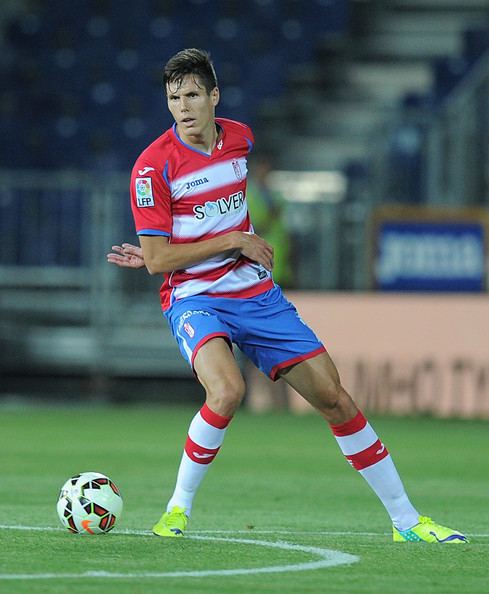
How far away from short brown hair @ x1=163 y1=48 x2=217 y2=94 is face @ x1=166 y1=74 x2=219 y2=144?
2 centimetres

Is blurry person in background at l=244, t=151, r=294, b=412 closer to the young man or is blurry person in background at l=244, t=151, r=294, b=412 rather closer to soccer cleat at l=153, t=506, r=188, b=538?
the young man

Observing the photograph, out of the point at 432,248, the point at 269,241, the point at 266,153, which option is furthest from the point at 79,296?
the point at 266,153

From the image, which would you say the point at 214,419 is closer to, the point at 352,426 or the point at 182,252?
the point at 352,426

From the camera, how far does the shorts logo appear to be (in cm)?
651

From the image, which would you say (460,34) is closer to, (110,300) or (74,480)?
(110,300)

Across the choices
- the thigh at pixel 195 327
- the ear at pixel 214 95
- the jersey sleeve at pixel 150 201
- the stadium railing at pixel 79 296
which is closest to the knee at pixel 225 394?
the thigh at pixel 195 327

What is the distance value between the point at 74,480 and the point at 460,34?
1632 centimetres

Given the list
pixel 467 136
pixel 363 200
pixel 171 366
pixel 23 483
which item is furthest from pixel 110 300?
pixel 23 483

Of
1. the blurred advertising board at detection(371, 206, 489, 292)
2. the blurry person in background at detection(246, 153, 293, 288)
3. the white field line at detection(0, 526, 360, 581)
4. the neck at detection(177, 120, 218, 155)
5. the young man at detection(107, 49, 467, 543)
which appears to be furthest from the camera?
the blurry person in background at detection(246, 153, 293, 288)

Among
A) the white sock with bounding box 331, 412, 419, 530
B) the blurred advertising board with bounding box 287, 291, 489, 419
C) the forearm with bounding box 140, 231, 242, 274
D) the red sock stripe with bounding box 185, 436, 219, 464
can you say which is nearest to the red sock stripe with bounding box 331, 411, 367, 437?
the white sock with bounding box 331, 412, 419, 530

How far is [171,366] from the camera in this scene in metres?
17.3

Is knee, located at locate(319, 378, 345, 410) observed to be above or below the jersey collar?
below

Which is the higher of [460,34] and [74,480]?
[460,34]

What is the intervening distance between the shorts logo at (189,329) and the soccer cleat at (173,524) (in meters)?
0.76
